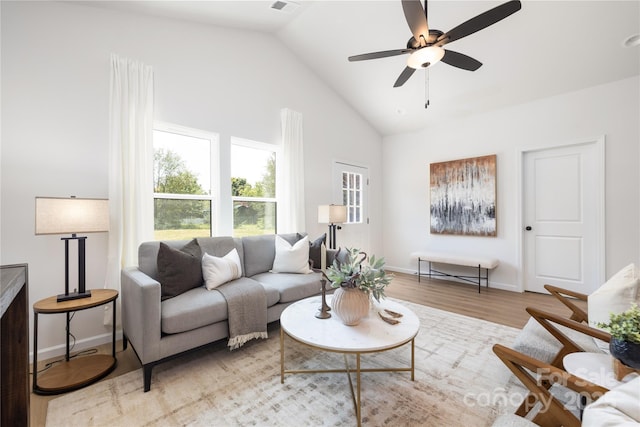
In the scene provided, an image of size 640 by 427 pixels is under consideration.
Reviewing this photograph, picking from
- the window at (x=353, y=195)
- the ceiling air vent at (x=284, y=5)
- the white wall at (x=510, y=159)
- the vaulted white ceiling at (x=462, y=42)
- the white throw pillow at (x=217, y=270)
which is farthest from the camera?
the window at (x=353, y=195)

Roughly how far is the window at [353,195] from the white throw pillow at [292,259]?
1.94 metres

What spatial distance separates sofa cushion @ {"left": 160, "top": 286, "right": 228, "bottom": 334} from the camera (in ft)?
6.08

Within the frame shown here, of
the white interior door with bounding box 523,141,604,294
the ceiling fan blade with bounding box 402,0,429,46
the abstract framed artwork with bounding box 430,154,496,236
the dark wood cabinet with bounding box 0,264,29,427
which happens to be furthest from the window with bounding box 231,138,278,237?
the white interior door with bounding box 523,141,604,294

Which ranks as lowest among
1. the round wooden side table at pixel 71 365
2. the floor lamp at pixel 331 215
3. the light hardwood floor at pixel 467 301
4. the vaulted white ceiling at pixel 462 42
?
the light hardwood floor at pixel 467 301

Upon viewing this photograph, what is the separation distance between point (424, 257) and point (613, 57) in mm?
3295

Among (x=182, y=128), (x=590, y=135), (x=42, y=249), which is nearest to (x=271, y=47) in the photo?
(x=182, y=128)

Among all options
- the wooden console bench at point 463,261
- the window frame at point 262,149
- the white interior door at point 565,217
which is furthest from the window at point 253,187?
the white interior door at point 565,217

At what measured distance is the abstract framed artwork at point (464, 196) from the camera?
13.6 feet

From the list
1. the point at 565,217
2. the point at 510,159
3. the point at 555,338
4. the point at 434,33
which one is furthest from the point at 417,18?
the point at 565,217

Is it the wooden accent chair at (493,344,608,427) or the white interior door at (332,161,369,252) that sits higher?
the white interior door at (332,161,369,252)

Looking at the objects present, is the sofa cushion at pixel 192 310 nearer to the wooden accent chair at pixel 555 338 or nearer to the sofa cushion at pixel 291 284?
the sofa cushion at pixel 291 284

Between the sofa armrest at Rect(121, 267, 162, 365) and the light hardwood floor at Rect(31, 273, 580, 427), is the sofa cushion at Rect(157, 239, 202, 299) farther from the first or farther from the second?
the light hardwood floor at Rect(31, 273, 580, 427)

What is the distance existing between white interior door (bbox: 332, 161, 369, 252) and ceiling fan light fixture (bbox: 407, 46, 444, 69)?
96.8 inches

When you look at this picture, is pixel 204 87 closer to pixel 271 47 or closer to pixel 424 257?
pixel 271 47
